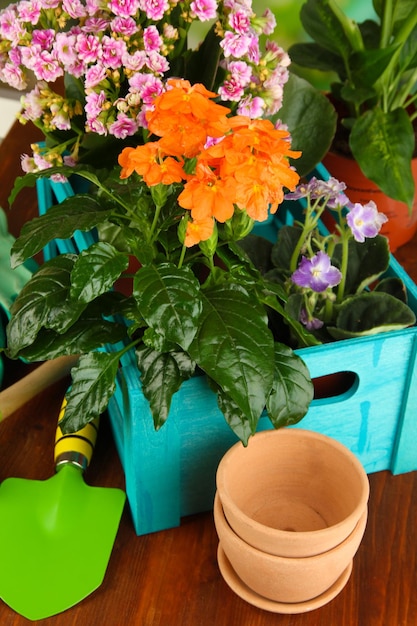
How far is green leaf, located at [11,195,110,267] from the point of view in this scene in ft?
2.57

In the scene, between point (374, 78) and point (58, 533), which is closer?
point (58, 533)

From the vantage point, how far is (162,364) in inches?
30.9

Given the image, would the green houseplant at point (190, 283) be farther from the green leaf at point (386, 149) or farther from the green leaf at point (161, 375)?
the green leaf at point (386, 149)

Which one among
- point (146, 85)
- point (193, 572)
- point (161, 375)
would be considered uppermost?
point (146, 85)

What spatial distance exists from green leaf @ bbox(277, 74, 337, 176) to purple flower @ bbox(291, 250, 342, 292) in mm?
264

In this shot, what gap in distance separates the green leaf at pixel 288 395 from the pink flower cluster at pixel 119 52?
0.30m

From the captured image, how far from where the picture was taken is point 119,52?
0.85 m

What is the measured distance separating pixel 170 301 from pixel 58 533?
332mm

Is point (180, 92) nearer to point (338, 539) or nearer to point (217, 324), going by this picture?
point (217, 324)

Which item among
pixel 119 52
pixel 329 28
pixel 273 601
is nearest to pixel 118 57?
pixel 119 52

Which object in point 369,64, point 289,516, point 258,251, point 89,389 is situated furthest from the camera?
point 369,64

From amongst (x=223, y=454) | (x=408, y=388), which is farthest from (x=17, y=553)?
(x=408, y=388)

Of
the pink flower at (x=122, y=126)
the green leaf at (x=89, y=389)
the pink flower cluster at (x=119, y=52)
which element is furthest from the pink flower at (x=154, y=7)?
the green leaf at (x=89, y=389)

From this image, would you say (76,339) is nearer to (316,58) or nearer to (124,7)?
(124,7)
